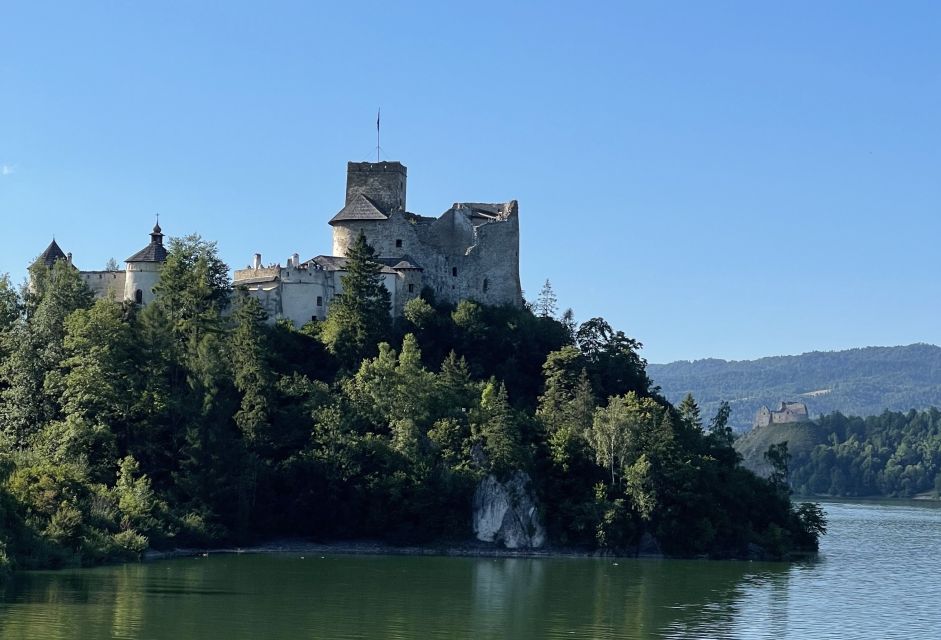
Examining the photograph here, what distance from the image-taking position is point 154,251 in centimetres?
8031

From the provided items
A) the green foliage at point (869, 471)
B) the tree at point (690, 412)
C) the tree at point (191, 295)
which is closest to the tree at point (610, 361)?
the tree at point (690, 412)

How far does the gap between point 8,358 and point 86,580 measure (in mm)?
23143

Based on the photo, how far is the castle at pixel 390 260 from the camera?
79.9 metres

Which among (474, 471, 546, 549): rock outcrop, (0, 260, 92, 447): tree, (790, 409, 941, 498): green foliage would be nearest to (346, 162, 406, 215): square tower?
(0, 260, 92, 447): tree

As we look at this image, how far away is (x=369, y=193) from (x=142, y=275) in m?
14.3

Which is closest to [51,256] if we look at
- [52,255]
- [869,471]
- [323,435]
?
[52,255]

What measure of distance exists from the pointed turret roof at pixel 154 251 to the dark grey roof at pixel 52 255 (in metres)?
4.74

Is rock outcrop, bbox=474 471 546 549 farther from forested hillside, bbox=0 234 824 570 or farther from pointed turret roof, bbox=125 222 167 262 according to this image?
pointed turret roof, bbox=125 222 167 262

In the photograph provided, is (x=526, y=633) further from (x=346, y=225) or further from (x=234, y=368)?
(x=346, y=225)

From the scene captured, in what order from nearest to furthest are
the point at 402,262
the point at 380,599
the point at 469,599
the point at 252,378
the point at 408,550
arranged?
the point at 380,599 → the point at 469,599 → the point at 408,550 → the point at 252,378 → the point at 402,262

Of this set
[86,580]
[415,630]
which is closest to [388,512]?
[86,580]

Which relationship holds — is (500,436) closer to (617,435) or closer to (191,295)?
(617,435)

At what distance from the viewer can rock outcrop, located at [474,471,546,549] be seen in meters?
70.2

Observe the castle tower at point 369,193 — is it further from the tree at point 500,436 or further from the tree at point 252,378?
the tree at point 500,436
